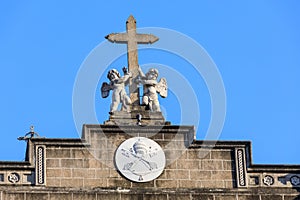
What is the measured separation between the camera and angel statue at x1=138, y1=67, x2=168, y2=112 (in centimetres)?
7312

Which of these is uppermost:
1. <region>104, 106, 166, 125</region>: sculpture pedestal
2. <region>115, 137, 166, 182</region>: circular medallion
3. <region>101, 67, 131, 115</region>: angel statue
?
<region>101, 67, 131, 115</region>: angel statue

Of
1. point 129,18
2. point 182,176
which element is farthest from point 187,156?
point 129,18

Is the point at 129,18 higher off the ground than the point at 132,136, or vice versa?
the point at 129,18

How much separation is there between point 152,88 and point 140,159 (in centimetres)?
296

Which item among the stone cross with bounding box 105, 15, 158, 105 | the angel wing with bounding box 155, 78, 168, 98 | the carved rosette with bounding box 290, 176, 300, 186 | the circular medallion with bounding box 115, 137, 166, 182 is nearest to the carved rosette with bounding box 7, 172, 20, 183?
the circular medallion with bounding box 115, 137, 166, 182

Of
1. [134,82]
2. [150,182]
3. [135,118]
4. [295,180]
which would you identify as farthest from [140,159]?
[295,180]

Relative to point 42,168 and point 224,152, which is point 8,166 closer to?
point 42,168

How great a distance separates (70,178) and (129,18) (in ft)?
23.6

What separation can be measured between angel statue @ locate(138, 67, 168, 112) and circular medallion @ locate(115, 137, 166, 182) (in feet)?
4.95

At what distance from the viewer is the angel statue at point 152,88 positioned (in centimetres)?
7312

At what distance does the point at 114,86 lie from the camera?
73375 millimetres

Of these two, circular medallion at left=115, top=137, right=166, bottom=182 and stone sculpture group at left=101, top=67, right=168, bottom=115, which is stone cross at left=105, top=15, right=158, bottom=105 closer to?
stone sculpture group at left=101, top=67, right=168, bottom=115

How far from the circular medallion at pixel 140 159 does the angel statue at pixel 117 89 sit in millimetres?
1476

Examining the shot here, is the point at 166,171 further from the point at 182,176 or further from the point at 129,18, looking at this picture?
the point at 129,18
